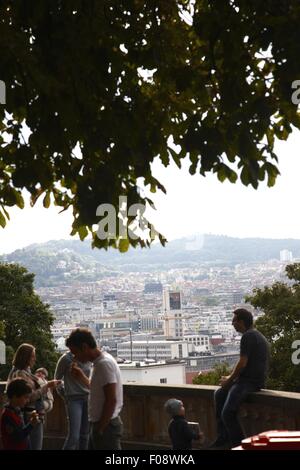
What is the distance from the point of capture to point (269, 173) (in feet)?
29.4

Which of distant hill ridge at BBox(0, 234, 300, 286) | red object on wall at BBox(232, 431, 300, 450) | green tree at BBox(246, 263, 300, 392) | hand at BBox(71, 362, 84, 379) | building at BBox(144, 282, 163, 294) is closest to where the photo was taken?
red object on wall at BBox(232, 431, 300, 450)

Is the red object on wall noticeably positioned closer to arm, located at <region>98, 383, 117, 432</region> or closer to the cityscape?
arm, located at <region>98, 383, 117, 432</region>

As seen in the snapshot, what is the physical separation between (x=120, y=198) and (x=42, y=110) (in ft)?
3.68

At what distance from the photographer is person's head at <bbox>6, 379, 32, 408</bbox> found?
786 cm

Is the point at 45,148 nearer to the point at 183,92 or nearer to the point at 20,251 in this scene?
the point at 183,92

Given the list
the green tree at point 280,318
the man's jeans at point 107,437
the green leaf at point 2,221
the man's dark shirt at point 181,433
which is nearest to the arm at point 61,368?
the man's dark shirt at point 181,433

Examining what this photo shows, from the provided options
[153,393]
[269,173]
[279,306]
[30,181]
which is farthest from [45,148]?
[279,306]

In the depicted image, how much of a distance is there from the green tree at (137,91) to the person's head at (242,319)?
3.89 feet

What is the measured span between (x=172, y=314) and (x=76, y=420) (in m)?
106

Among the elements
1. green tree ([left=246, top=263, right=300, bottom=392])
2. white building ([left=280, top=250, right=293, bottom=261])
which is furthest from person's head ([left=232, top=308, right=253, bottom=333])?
white building ([left=280, top=250, right=293, bottom=261])

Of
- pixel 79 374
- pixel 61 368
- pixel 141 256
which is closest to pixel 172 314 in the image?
pixel 141 256

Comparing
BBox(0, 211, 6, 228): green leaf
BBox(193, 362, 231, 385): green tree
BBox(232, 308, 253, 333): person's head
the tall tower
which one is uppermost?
BBox(0, 211, 6, 228): green leaf

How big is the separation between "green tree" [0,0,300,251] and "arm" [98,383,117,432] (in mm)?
1728

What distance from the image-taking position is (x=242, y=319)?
962cm
